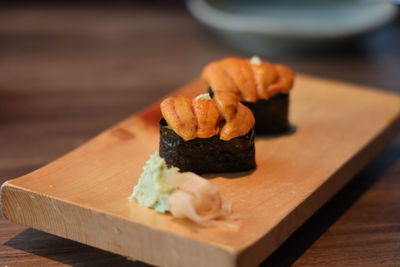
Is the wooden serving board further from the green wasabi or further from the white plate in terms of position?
the white plate

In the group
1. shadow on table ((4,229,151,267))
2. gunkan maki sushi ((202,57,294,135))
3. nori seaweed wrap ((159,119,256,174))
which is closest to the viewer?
shadow on table ((4,229,151,267))

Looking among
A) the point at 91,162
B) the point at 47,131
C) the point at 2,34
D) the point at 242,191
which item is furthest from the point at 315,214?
the point at 2,34

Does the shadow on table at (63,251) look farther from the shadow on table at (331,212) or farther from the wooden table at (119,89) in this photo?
the shadow on table at (331,212)

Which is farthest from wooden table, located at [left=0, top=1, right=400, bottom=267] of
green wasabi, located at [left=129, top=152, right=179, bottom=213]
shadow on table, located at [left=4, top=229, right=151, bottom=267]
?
green wasabi, located at [left=129, top=152, right=179, bottom=213]

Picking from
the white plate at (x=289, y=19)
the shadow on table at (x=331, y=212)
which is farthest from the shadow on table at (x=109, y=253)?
the white plate at (x=289, y=19)

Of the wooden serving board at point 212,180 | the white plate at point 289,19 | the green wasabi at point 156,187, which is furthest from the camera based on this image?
the white plate at point 289,19

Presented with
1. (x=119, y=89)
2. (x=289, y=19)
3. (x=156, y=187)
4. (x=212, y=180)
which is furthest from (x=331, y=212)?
(x=289, y=19)

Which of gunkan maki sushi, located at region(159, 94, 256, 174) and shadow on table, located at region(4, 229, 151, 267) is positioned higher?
gunkan maki sushi, located at region(159, 94, 256, 174)
